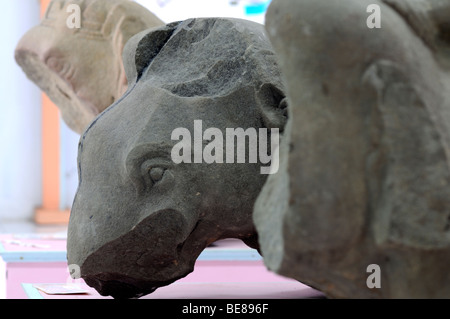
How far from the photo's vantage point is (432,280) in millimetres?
1188

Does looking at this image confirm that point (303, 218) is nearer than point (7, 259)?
Yes

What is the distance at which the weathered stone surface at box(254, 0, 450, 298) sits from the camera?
1.15 metres

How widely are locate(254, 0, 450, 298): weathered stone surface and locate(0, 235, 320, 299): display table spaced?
1002 mm

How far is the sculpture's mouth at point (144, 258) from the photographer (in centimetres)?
172

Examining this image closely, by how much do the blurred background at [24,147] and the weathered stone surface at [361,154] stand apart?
447cm

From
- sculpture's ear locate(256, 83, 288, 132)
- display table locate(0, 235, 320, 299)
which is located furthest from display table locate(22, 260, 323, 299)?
sculpture's ear locate(256, 83, 288, 132)

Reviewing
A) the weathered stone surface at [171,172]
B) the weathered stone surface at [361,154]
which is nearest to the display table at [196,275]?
the weathered stone surface at [171,172]

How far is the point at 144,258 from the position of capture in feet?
5.86

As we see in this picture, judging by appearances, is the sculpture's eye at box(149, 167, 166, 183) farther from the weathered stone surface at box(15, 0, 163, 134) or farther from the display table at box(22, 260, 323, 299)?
the weathered stone surface at box(15, 0, 163, 134)

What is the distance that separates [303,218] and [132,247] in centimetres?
70

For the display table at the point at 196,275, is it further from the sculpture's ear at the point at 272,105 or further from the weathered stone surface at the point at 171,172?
the sculpture's ear at the point at 272,105
